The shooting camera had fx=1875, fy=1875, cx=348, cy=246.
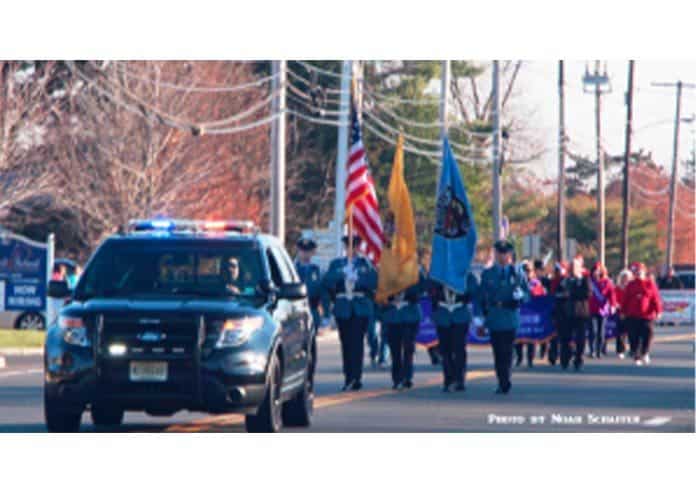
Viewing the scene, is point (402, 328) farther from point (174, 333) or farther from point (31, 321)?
point (31, 321)

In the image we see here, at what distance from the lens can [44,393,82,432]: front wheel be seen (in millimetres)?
15953

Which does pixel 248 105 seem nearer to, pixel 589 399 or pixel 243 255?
pixel 589 399

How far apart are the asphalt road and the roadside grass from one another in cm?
482

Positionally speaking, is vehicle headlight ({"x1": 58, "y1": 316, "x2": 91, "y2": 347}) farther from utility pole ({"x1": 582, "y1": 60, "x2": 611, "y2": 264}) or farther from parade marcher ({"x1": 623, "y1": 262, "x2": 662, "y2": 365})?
utility pole ({"x1": 582, "y1": 60, "x2": 611, "y2": 264})

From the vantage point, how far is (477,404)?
70.1 feet

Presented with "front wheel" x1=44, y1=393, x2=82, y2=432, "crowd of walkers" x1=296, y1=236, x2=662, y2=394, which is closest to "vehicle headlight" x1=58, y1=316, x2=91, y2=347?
"front wheel" x1=44, y1=393, x2=82, y2=432

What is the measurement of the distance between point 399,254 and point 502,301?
1730mm

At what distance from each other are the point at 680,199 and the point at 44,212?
57707mm

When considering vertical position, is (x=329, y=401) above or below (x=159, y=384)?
below

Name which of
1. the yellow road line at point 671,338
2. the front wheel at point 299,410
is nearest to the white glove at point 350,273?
the front wheel at point 299,410

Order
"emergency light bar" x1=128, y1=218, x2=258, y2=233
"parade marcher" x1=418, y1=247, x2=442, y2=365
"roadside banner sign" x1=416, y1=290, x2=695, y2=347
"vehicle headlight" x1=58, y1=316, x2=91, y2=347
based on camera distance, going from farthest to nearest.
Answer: "roadside banner sign" x1=416, y1=290, x2=695, y2=347 → "parade marcher" x1=418, y1=247, x2=442, y2=365 → "emergency light bar" x1=128, y1=218, x2=258, y2=233 → "vehicle headlight" x1=58, y1=316, x2=91, y2=347

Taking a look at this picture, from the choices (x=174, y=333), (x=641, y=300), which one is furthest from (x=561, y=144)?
(x=174, y=333)

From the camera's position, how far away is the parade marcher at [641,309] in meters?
33.8

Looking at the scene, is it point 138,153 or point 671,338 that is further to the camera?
A: point 671,338
